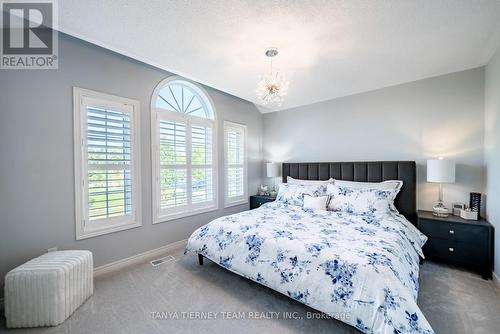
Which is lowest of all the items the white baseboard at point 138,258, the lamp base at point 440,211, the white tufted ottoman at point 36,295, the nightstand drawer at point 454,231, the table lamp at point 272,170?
the white baseboard at point 138,258

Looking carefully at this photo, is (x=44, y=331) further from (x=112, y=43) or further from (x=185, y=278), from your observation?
(x=112, y=43)

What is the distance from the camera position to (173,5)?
169 cm

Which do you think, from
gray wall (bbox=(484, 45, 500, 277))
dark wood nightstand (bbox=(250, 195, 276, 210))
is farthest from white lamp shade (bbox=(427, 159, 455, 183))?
dark wood nightstand (bbox=(250, 195, 276, 210))

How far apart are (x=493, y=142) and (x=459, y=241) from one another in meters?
1.20

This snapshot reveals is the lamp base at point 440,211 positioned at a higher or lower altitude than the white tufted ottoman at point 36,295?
higher

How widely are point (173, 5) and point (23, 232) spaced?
253cm

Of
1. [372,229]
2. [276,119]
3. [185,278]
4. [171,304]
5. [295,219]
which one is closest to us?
[171,304]

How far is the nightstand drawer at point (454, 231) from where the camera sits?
7.68 ft

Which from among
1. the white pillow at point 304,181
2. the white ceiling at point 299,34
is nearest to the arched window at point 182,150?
the white ceiling at point 299,34

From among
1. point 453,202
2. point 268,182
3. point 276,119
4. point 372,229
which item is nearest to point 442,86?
point 453,202

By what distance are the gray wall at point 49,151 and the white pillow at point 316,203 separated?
7.73 ft

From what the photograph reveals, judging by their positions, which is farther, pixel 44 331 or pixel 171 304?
pixel 171 304

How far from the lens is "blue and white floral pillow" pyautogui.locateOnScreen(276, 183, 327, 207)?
3361mm

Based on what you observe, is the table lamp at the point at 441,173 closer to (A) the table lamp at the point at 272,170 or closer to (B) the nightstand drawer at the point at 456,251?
(B) the nightstand drawer at the point at 456,251
